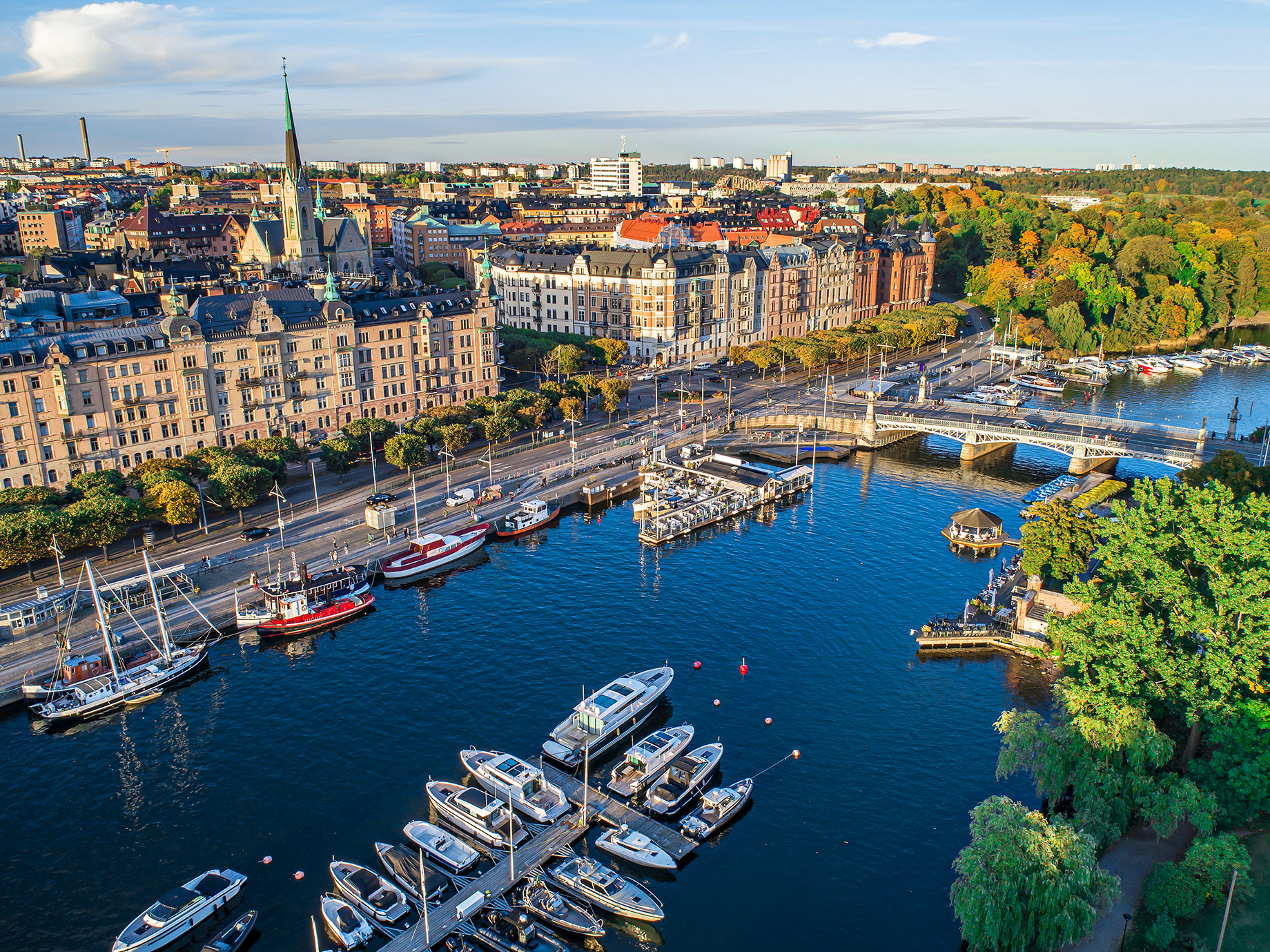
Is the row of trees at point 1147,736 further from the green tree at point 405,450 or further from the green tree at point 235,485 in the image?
the green tree at point 235,485

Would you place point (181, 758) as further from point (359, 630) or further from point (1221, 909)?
point (1221, 909)

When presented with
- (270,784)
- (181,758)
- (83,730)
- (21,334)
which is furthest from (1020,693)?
(21,334)

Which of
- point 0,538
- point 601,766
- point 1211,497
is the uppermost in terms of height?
point 1211,497

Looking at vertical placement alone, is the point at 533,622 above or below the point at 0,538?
below

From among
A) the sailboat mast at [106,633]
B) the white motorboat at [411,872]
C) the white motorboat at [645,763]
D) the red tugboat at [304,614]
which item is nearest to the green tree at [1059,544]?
the white motorboat at [645,763]

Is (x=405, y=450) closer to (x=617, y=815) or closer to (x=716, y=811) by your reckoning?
(x=617, y=815)

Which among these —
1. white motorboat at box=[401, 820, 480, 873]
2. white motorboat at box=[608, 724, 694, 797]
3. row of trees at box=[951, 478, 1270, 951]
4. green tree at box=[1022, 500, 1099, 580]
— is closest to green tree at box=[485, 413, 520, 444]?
white motorboat at box=[608, 724, 694, 797]

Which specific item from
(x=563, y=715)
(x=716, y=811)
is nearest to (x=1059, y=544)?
(x=716, y=811)
